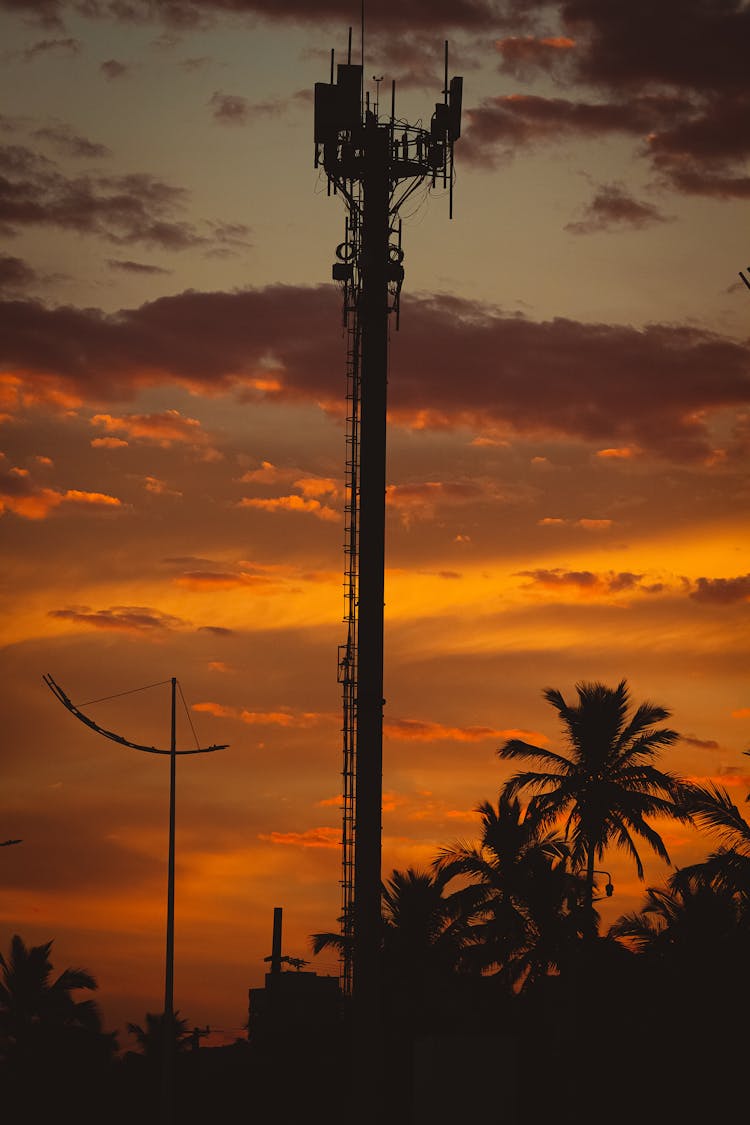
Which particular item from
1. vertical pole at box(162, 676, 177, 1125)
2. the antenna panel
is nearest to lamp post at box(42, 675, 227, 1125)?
vertical pole at box(162, 676, 177, 1125)

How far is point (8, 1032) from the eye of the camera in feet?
242

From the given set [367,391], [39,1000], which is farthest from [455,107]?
[39,1000]

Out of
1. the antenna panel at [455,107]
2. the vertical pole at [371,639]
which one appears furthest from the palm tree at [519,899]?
the antenna panel at [455,107]

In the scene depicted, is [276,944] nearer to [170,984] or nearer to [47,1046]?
[47,1046]

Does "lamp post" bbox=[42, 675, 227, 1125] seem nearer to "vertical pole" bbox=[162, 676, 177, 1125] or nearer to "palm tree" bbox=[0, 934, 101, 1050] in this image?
"vertical pole" bbox=[162, 676, 177, 1125]

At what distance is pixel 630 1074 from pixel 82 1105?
890 inches

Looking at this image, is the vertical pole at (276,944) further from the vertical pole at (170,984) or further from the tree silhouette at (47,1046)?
the vertical pole at (170,984)

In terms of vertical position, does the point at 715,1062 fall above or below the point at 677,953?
below

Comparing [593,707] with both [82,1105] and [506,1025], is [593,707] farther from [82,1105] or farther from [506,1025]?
[82,1105]

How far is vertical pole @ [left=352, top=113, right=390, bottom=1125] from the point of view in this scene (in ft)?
182

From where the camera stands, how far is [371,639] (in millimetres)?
57719

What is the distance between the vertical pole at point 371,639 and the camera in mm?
55622

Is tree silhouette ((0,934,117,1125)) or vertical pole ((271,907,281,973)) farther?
vertical pole ((271,907,281,973))

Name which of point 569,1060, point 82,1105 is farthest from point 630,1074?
point 82,1105
